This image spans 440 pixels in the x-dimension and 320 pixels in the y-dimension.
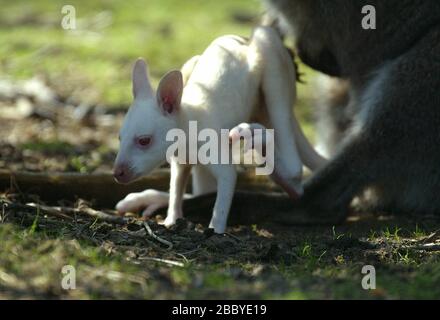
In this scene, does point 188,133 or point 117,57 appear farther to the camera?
point 117,57

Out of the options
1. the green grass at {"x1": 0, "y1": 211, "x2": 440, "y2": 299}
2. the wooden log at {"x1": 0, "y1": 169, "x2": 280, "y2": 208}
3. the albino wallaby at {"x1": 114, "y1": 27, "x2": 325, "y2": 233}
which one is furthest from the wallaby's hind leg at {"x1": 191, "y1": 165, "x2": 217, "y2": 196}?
the green grass at {"x1": 0, "y1": 211, "x2": 440, "y2": 299}

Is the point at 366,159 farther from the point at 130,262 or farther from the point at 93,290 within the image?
the point at 93,290

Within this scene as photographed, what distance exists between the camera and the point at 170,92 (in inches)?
160

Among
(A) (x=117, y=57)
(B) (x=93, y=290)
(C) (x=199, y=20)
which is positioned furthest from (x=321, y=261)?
(C) (x=199, y=20)

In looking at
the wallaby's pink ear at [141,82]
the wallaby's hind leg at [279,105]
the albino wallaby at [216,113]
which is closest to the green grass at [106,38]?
the albino wallaby at [216,113]

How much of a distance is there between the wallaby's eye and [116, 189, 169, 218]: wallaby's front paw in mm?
747

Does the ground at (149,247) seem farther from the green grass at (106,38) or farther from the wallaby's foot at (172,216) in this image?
the green grass at (106,38)

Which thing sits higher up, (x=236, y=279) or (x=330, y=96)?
(x=330, y=96)

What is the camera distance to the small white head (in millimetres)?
3986

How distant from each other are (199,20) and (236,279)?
7.86m

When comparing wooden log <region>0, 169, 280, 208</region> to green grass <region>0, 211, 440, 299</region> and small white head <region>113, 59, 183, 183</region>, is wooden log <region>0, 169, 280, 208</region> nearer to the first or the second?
green grass <region>0, 211, 440, 299</region>

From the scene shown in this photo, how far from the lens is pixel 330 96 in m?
5.91

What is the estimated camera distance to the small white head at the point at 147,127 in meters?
3.99
